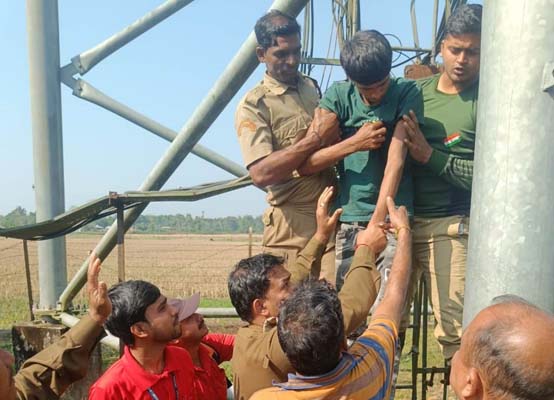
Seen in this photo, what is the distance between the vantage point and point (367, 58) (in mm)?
2656

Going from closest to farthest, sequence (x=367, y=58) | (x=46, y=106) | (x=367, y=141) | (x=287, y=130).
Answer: (x=367, y=58), (x=367, y=141), (x=287, y=130), (x=46, y=106)

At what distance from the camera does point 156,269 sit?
27438 mm

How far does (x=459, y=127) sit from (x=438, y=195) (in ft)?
1.18

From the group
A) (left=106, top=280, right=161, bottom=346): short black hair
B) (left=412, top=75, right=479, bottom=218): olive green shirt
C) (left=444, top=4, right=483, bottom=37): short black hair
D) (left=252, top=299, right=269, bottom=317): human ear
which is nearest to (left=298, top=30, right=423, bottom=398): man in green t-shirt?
(left=412, top=75, right=479, bottom=218): olive green shirt

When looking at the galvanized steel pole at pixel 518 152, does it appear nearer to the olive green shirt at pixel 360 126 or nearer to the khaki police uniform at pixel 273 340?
the khaki police uniform at pixel 273 340

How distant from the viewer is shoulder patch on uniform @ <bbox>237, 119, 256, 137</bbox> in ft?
10.7

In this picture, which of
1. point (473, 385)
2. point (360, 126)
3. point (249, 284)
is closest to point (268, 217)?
point (360, 126)

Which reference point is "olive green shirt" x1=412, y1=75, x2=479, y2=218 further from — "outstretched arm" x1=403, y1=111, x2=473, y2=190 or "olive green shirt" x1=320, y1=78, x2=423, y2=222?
"olive green shirt" x1=320, y1=78, x2=423, y2=222

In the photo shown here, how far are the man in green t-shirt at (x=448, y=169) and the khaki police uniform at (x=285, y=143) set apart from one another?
0.55 meters

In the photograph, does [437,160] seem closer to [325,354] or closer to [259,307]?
[259,307]

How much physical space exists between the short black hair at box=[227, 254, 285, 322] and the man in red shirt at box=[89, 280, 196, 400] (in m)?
0.30

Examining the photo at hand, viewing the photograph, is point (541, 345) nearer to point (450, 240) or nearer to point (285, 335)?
point (285, 335)

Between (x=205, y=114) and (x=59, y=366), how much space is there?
1.84 metres

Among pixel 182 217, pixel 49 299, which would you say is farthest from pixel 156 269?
pixel 182 217
